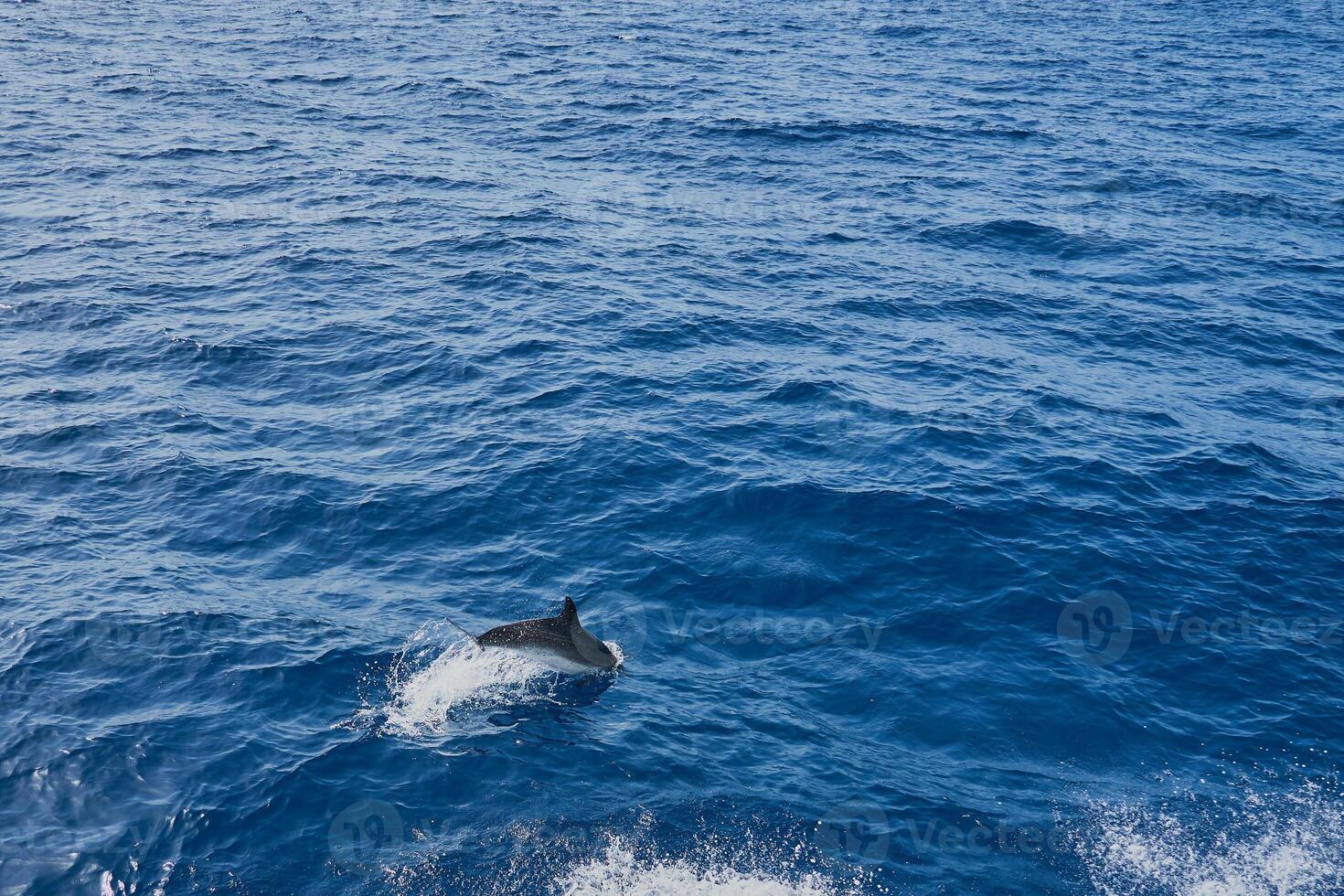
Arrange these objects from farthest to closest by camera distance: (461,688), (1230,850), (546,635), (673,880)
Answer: (461,688) < (546,635) < (1230,850) < (673,880)

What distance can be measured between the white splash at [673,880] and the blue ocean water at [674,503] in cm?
10

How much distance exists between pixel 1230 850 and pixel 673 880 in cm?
1184

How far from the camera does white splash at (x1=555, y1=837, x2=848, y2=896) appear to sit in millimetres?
21125

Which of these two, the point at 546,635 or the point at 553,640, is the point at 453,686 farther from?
the point at 553,640

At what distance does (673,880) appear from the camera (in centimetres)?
2139

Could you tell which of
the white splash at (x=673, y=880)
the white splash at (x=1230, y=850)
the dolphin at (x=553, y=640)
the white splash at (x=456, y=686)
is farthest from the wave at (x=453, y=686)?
the white splash at (x=1230, y=850)

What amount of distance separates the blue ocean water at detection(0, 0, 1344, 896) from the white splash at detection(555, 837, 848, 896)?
10 centimetres

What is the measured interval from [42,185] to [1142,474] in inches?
2169

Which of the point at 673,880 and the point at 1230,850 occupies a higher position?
the point at 673,880

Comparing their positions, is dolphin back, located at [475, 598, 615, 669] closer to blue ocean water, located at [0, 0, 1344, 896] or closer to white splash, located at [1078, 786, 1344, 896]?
blue ocean water, located at [0, 0, 1344, 896]

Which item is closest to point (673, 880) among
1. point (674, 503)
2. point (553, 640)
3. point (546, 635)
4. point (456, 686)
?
point (553, 640)

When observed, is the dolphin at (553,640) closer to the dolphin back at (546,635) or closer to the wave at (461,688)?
the dolphin back at (546,635)

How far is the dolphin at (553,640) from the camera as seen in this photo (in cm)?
2616

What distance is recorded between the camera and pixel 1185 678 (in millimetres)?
27250
